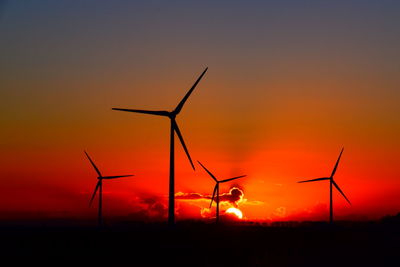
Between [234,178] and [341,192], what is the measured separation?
988 inches

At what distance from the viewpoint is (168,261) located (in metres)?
96.9

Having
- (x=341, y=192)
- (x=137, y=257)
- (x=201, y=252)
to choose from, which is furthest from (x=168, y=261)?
(x=341, y=192)

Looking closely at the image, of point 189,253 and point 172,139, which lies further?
point 189,253

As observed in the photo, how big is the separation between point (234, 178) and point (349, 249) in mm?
42124

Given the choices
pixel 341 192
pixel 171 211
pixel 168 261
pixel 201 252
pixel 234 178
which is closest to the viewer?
pixel 171 211

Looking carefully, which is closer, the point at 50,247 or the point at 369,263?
the point at 369,263

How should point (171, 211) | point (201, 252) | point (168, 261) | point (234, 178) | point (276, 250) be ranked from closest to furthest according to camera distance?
point (171, 211) < point (168, 261) < point (201, 252) < point (276, 250) < point (234, 178)

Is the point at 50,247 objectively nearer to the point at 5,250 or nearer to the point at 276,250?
the point at 5,250

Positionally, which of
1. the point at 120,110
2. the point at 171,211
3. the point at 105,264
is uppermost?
the point at 120,110

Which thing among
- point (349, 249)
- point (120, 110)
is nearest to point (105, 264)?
point (120, 110)

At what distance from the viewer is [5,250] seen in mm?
114375

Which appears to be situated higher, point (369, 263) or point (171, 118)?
point (171, 118)

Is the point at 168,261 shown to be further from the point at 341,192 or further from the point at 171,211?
the point at 341,192

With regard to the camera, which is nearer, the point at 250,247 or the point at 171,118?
the point at 171,118
